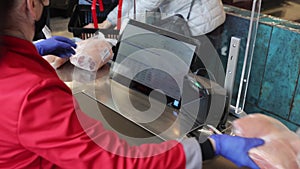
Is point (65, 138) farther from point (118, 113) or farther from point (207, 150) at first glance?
point (118, 113)

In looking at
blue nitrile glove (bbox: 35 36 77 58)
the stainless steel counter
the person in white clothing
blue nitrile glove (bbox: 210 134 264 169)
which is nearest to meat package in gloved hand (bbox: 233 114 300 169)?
blue nitrile glove (bbox: 210 134 264 169)

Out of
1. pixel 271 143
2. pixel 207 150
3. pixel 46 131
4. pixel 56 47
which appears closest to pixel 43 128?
pixel 46 131

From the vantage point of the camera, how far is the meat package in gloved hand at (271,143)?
0.72 meters

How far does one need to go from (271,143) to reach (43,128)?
0.50 meters

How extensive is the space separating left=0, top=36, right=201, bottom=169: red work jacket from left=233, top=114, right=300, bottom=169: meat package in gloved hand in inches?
7.7

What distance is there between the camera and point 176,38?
3.87 feet

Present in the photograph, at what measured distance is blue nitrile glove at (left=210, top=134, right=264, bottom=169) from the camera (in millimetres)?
721

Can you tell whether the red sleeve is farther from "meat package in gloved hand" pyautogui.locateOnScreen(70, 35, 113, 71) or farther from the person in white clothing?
the person in white clothing

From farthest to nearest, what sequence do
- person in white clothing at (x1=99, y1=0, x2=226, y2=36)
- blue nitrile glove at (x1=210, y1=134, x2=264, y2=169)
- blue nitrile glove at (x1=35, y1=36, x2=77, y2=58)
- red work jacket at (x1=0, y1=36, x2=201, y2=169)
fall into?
person in white clothing at (x1=99, y1=0, x2=226, y2=36), blue nitrile glove at (x1=35, y1=36, x2=77, y2=58), blue nitrile glove at (x1=210, y1=134, x2=264, y2=169), red work jacket at (x1=0, y1=36, x2=201, y2=169)

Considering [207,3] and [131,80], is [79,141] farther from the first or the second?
[207,3]

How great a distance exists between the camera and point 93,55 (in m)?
Result: 1.44

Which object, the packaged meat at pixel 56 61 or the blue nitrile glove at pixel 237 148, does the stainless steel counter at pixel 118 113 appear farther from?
the blue nitrile glove at pixel 237 148

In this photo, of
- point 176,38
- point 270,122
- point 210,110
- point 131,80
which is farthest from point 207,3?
point 270,122

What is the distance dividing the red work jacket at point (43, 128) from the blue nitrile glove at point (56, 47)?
0.68 meters
